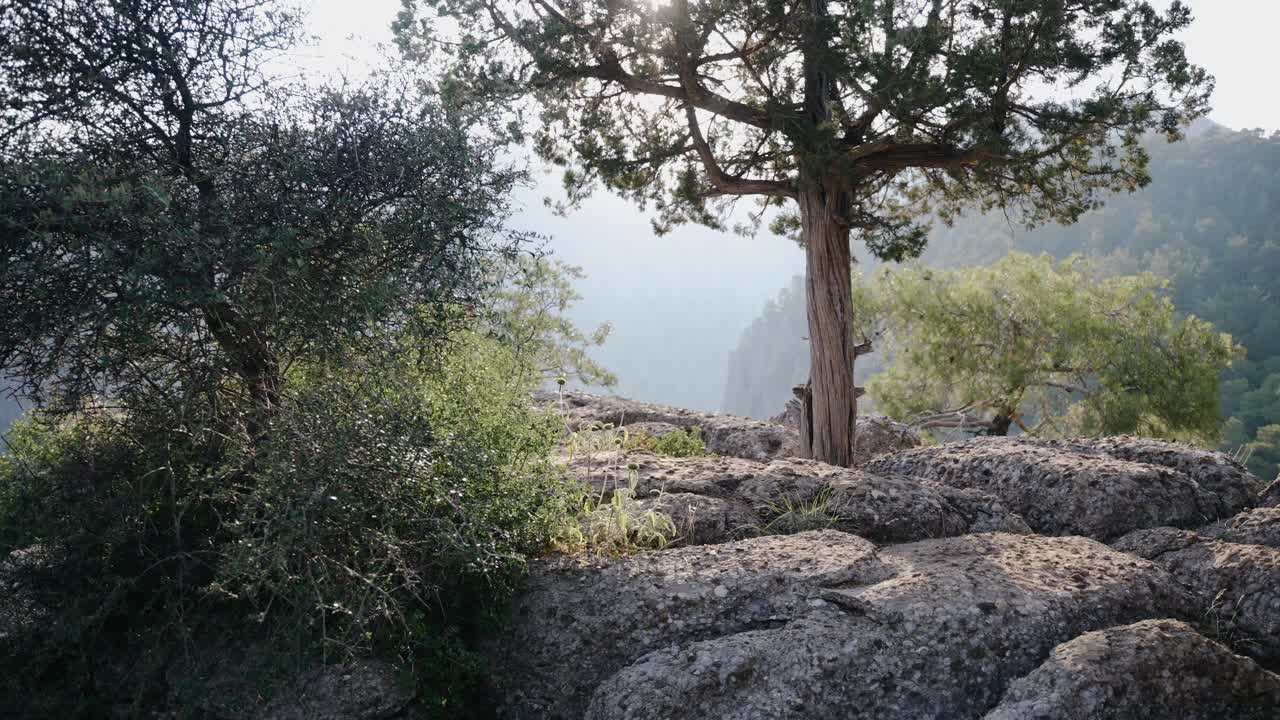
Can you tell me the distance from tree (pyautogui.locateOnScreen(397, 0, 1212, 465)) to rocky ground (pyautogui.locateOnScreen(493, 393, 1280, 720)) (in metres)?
3.38

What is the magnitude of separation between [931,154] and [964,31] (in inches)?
59.2

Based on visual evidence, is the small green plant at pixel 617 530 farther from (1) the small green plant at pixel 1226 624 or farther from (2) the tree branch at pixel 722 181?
(2) the tree branch at pixel 722 181

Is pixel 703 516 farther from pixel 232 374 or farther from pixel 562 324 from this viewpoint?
pixel 562 324

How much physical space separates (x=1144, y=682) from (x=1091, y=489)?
309cm

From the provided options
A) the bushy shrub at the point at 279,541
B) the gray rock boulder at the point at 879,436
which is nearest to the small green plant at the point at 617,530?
the bushy shrub at the point at 279,541

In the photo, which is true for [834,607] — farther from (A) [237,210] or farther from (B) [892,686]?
(A) [237,210]

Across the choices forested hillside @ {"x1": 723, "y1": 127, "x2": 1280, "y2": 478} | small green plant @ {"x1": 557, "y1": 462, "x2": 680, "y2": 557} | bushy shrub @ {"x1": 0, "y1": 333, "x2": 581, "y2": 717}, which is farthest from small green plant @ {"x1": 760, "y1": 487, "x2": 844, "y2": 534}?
forested hillside @ {"x1": 723, "y1": 127, "x2": 1280, "y2": 478}

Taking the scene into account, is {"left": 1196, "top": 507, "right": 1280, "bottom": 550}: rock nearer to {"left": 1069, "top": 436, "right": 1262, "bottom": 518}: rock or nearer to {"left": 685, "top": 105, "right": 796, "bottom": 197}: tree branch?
{"left": 1069, "top": 436, "right": 1262, "bottom": 518}: rock

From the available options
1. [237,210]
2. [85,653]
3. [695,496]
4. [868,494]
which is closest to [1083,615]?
[868,494]

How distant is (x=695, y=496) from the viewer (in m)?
6.42

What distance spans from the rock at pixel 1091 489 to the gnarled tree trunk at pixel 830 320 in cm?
204

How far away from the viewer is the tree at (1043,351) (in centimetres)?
1598

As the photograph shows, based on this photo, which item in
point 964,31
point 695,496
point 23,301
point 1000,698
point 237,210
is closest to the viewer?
point 1000,698

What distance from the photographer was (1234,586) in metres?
4.91
